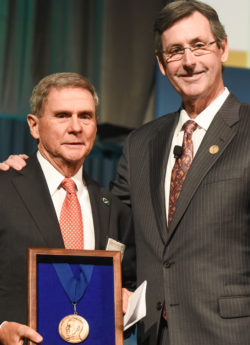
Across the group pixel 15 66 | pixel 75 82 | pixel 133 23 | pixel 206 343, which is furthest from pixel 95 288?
pixel 133 23

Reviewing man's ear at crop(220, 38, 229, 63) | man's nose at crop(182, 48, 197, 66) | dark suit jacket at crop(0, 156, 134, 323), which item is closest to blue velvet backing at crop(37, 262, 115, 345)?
dark suit jacket at crop(0, 156, 134, 323)

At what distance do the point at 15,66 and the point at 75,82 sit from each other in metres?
2.24

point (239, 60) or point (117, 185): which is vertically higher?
point (239, 60)

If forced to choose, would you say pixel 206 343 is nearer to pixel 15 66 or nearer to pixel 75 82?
pixel 75 82

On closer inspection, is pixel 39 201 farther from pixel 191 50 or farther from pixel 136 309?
pixel 191 50

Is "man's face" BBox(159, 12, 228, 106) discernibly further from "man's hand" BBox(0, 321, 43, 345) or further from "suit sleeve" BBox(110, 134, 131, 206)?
"man's hand" BBox(0, 321, 43, 345)

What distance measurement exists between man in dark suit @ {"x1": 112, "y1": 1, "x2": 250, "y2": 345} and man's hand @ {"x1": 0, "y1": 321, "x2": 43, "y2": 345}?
1.69 ft

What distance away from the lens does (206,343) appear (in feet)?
6.70

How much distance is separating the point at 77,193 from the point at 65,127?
10.8 inches

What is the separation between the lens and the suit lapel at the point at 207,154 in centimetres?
211

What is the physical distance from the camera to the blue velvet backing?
1891mm

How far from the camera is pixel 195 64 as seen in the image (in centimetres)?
229

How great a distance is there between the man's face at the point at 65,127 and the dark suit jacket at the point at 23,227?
10 cm

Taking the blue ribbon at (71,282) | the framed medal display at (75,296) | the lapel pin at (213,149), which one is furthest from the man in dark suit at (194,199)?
the blue ribbon at (71,282)
